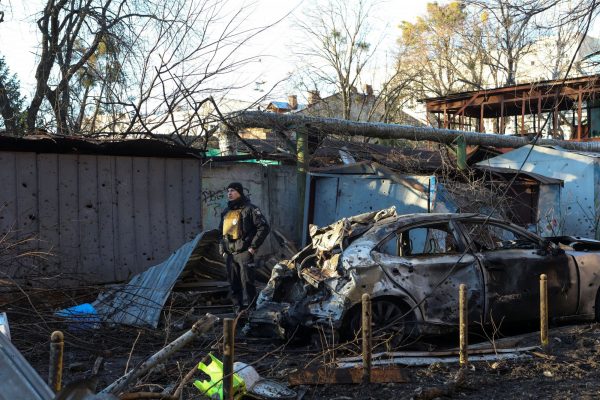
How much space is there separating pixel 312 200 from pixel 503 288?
20.3ft

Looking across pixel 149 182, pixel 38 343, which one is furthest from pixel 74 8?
pixel 38 343

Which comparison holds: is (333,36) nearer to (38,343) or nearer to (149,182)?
(149,182)

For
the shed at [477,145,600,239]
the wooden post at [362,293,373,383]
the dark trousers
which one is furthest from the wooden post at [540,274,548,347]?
the shed at [477,145,600,239]

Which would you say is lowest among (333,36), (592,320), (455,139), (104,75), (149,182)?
(592,320)

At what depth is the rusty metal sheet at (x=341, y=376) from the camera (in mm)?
5219

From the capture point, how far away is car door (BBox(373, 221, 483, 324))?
21.8ft

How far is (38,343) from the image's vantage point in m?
6.06

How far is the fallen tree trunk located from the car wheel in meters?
5.91

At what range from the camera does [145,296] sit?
27.4ft

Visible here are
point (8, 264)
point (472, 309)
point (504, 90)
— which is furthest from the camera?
point (504, 90)

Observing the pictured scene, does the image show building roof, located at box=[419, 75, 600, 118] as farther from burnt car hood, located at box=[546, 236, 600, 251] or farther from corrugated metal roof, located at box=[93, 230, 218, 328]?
corrugated metal roof, located at box=[93, 230, 218, 328]

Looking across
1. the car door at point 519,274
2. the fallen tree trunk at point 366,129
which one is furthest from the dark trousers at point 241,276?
the fallen tree trunk at point 366,129

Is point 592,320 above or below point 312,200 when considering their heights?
below

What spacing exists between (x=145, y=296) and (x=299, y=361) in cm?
299
